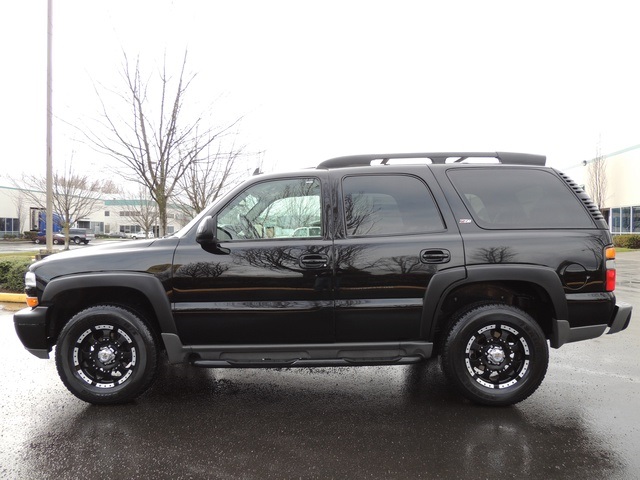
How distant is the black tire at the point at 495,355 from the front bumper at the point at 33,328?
3245 mm

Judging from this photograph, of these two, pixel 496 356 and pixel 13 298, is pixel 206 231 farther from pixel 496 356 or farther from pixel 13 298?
pixel 13 298

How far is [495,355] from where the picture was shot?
339 centimetres

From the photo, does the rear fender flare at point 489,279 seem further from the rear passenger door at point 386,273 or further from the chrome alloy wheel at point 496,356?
the chrome alloy wheel at point 496,356

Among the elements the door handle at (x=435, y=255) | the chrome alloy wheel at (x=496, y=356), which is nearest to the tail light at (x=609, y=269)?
the chrome alloy wheel at (x=496, y=356)

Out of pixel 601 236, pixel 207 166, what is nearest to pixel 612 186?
pixel 207 166

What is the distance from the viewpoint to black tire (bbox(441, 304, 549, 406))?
334 centimetres

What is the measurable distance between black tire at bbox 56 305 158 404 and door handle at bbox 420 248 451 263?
228 cm

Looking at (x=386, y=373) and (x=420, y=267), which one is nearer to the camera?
(x=420, y=267)

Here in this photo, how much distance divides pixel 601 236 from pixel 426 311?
5.13 feet

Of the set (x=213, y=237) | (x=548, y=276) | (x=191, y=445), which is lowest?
(x=191, y=445)

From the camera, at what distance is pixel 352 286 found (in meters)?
3.32

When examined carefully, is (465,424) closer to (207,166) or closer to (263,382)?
(263,382)

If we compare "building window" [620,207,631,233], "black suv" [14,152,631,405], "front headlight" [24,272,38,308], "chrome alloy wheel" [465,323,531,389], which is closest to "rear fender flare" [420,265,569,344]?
"black suv" [14,152,631,405]

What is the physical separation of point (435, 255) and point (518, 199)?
0.94 metres
